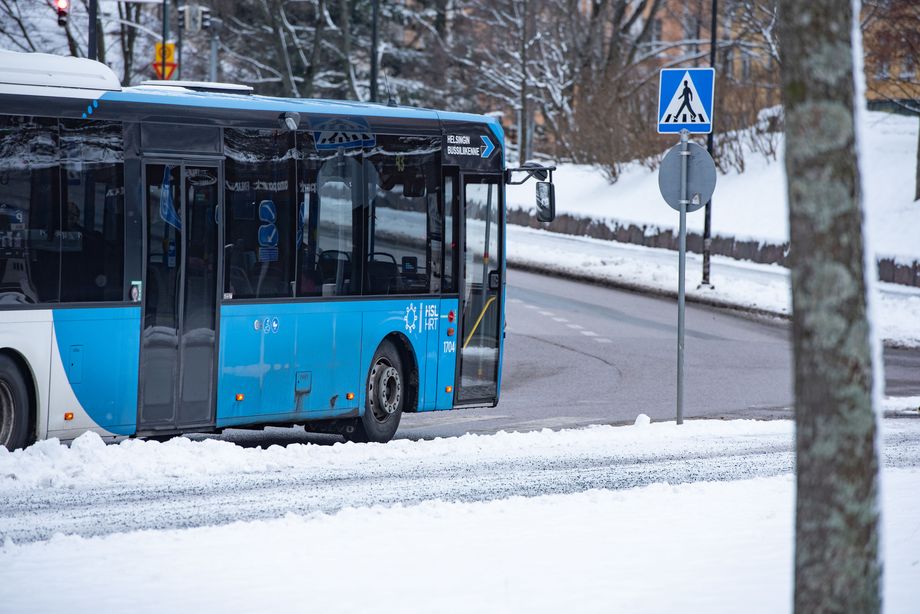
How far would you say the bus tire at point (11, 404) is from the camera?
1099 centimetres

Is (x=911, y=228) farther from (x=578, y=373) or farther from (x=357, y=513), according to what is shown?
(x=357, y=513)

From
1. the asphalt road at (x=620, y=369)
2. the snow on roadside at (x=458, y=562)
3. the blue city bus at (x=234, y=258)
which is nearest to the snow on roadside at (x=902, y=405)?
the asphalt road at (x=620, y=369)

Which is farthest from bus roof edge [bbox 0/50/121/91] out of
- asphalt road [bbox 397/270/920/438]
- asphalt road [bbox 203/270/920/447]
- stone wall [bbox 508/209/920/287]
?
stone wall [bbox 508/209/920/287]

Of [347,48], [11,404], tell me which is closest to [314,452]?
[11,404]

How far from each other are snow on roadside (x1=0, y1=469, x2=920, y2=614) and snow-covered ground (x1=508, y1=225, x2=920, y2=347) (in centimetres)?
1744

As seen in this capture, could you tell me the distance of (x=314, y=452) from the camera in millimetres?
11727

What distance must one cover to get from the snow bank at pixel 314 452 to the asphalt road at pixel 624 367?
1899 millimetres

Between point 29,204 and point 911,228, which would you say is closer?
point 29,204

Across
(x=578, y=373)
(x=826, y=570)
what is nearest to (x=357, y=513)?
(x=826, y=570)

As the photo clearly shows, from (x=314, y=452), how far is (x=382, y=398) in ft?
7.45

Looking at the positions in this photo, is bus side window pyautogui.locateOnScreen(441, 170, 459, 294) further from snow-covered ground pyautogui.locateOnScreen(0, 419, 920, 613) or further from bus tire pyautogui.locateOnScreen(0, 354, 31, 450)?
bus tire pyautogui.locateOnScreen(0, 354, 31, 450)

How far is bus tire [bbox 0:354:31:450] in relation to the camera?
433 inches

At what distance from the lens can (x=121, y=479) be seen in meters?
10.3

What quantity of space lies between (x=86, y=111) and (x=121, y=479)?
9.88 ft
